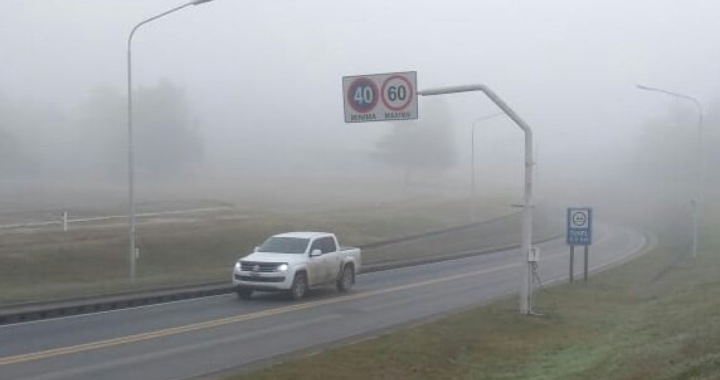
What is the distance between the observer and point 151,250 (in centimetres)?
3928

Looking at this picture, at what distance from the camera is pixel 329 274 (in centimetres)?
2705

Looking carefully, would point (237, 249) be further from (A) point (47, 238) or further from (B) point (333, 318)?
(B) point (333, 318)

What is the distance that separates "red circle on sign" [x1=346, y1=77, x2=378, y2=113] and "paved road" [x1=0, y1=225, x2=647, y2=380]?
424cm

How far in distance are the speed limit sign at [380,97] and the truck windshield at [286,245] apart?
22.3 ft

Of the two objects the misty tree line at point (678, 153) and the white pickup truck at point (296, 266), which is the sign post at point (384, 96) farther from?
the misty tree line at point (678, 153)

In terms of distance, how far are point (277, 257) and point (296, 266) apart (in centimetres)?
62

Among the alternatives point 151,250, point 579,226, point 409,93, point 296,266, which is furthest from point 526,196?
point 151,250

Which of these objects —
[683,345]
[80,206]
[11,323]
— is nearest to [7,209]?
[80,206]

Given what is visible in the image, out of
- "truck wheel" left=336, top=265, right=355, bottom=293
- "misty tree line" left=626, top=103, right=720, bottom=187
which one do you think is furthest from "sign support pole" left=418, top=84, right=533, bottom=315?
"misty tree line" left=626, top=103, right=720, bottom=187

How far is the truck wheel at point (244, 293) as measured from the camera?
83.2 feet

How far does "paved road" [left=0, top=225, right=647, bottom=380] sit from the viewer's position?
14.1 meters

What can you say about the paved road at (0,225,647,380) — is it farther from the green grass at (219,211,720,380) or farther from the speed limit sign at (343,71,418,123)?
the speed limit sign at (343,71,418,123)

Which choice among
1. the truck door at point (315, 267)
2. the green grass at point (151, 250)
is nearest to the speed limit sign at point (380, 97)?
the truck door at point (315, 267)

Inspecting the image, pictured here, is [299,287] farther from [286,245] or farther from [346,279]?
[346,279]
